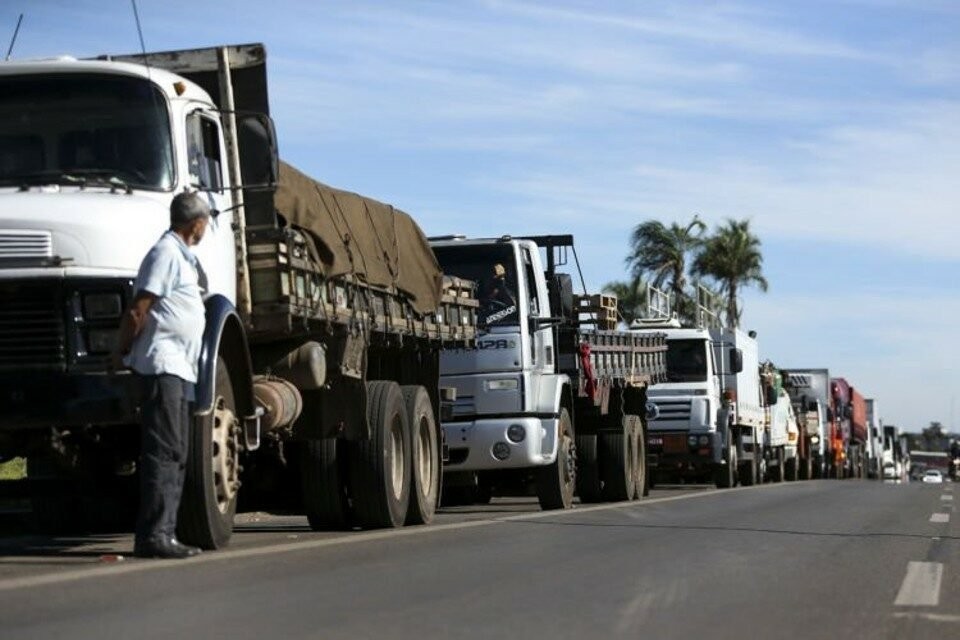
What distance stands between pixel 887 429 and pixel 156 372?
102273mm

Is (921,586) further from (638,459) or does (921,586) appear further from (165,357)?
(638,459)

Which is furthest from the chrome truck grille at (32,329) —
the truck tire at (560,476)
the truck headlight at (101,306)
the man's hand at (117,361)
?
the truck tire at (560,476)

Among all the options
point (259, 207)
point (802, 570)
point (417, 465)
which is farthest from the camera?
point (417, 465)

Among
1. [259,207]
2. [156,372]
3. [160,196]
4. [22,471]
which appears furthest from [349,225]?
[22,471]

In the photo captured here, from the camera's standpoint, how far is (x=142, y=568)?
9023mm

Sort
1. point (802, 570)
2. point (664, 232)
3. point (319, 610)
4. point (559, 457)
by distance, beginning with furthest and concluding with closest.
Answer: point (664, 232) → point (559, 457) → point (802, 570) → point (319, 610)

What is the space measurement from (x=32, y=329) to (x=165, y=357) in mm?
829

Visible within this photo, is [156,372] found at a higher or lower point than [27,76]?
lower

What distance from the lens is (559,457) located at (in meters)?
19.2

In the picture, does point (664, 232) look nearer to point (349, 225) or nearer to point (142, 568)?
point (349, 225)

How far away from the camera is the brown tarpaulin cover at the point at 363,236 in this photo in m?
12.5

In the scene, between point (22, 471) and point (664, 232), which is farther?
point (664, 232)

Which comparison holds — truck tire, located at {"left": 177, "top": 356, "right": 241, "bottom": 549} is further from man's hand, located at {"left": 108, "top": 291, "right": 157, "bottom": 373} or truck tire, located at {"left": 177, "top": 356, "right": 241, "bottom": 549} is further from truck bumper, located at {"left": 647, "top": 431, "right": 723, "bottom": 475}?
truck bumper, located at {"left": 647, "top": 431, "right": 723, "bottom": 475}

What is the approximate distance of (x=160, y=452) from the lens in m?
9.53
